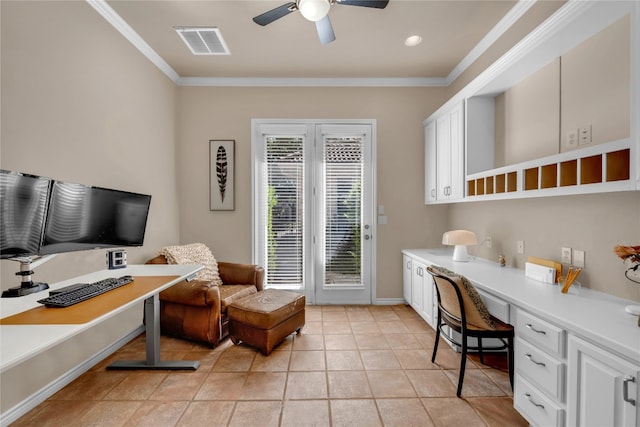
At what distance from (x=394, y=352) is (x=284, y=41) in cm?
323

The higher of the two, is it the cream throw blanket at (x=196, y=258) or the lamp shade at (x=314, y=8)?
the lamp shade at (x=314, y=8)

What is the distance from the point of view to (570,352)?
1.41m

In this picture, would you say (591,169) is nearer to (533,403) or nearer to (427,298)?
(533,403)

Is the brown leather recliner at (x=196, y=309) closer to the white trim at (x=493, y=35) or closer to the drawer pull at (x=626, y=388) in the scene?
the drawer pull at (x=626, y=388)

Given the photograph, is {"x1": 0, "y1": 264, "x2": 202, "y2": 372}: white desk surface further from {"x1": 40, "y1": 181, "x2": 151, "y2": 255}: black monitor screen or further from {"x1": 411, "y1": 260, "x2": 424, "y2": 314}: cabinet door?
{"x1": 411, "y1": 260, "x2": 424, "y2": 314}: cabinet door

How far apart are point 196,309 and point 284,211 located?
1.64 meters

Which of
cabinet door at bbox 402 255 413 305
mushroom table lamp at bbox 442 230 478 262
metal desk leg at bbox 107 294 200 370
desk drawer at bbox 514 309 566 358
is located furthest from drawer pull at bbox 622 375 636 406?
metal desk leg at bbox 107 294 200 370

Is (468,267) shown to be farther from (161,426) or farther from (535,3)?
(161,426)

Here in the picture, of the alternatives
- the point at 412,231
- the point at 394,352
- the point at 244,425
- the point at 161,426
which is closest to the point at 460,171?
the point at 412,231

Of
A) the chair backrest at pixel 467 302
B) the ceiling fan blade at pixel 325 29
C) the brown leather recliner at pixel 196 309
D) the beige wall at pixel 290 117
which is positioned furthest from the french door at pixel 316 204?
the chair backrest at pixel 467 302

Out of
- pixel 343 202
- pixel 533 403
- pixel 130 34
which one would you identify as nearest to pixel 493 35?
pixel 343 202

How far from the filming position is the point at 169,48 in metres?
3.21

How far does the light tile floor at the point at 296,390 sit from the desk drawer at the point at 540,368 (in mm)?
436

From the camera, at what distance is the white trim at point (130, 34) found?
2.51 metres
